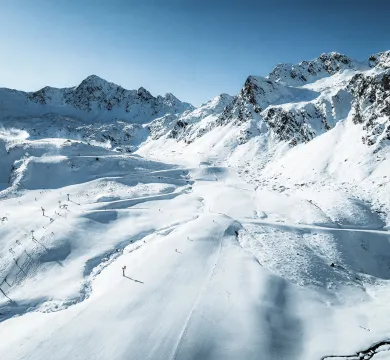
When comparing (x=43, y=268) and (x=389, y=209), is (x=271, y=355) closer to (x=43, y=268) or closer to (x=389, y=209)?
(x=43, y=268)

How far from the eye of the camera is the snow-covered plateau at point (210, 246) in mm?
13477

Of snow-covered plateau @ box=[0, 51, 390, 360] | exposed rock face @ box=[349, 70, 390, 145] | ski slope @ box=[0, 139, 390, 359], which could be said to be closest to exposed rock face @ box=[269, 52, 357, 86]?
snow-covered plateau @ box=[0, 51, 390, 360]

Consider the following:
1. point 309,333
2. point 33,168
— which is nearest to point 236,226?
point 309,333

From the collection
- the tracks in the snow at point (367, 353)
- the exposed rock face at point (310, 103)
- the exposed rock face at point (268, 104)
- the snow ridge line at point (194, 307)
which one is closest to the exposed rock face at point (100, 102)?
the exposed rock face at point (268, 104)

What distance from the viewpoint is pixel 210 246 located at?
2153cm

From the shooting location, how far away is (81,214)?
2919 cm

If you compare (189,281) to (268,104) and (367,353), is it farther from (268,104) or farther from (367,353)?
(268,104)

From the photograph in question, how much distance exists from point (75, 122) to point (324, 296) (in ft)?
447

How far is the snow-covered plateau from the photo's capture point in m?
13.5

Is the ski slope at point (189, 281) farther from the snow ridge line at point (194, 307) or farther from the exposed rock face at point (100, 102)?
the exposed rock face at point (100, 102)

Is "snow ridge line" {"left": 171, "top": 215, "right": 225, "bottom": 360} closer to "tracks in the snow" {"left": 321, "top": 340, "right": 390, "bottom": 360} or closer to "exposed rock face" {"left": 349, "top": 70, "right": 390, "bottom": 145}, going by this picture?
"tracks in the snow" {"left": 321, "top": 340, "right": 390, "bottom": 360}

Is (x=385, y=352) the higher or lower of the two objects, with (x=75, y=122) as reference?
lower

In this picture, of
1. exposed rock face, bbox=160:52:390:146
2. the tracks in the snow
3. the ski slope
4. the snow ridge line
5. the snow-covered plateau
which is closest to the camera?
the tracks in the snow

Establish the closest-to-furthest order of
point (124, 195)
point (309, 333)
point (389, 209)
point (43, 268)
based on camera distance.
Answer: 1. point (309, 333)
2. point (43, 268)
3. point (389, 209)
4. point (124, 195)
